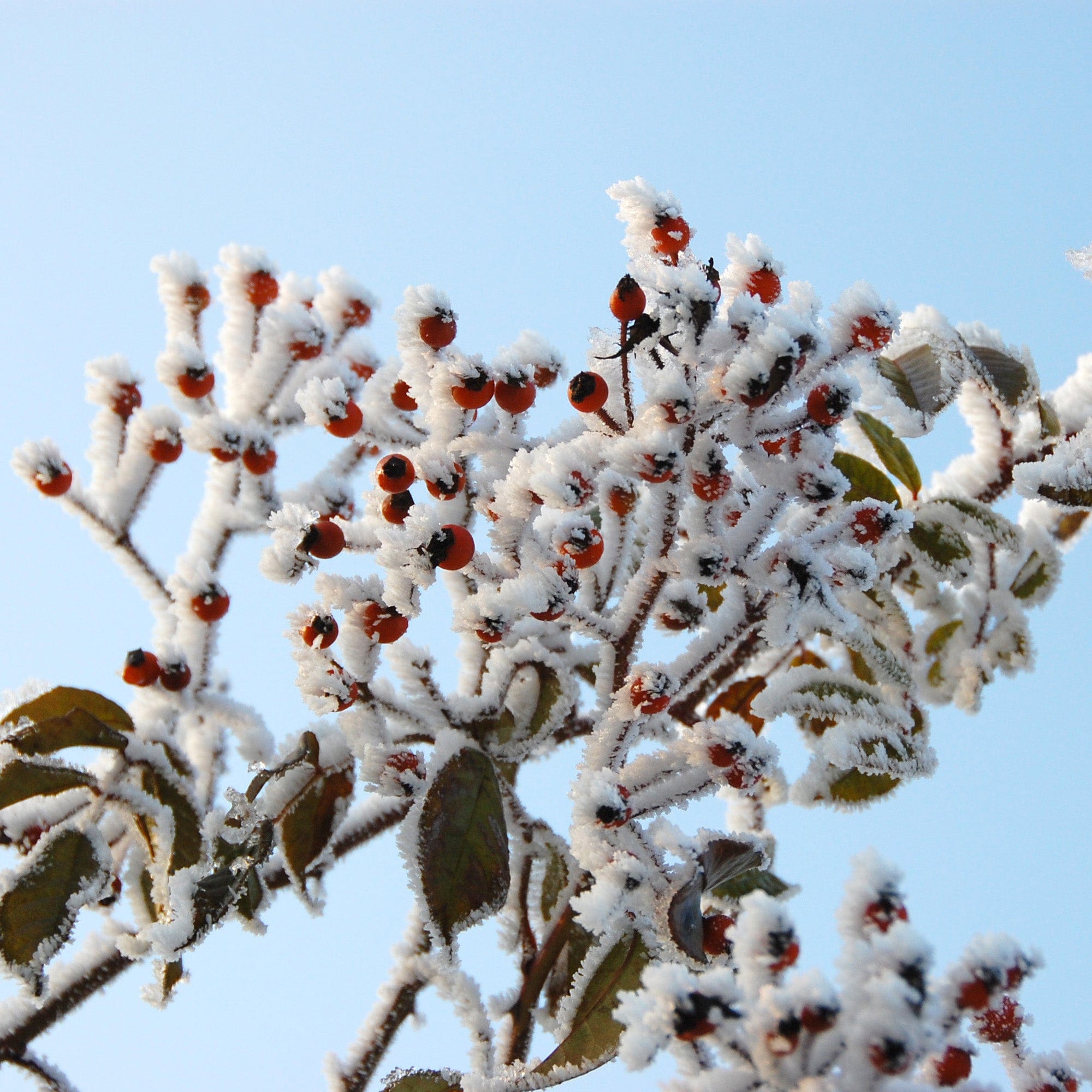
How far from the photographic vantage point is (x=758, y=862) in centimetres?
135

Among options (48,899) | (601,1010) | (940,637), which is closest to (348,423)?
(48,899)

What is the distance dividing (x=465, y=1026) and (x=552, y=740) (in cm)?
43

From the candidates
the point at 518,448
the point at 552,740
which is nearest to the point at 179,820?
the point at 552,740

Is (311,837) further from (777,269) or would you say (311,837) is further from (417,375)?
(777,269)

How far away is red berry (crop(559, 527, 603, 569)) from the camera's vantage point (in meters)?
1.20

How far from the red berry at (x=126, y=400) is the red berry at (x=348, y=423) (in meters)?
0.53

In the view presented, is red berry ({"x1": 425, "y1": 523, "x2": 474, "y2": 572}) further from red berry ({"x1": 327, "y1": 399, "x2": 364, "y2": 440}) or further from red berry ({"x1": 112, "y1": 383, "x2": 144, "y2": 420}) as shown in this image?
red berry ({"x1": 112, "y1": 383, "x2": 144, "y2": 420})

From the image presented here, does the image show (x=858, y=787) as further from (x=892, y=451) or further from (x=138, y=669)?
(x=138, y=669)

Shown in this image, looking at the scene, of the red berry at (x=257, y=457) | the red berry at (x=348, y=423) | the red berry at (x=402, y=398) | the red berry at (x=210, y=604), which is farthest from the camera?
the red berry at (x=257, y=457)

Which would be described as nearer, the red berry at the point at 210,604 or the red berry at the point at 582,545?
the red berry at the point at 582,545

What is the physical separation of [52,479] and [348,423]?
Result: 58 centimetres

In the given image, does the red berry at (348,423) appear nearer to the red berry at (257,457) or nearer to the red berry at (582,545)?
the red berry at (257,457)

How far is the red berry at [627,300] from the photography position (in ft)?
3.99

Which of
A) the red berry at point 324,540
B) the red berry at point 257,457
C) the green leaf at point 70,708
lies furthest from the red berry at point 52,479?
the red berry at point 324,540
